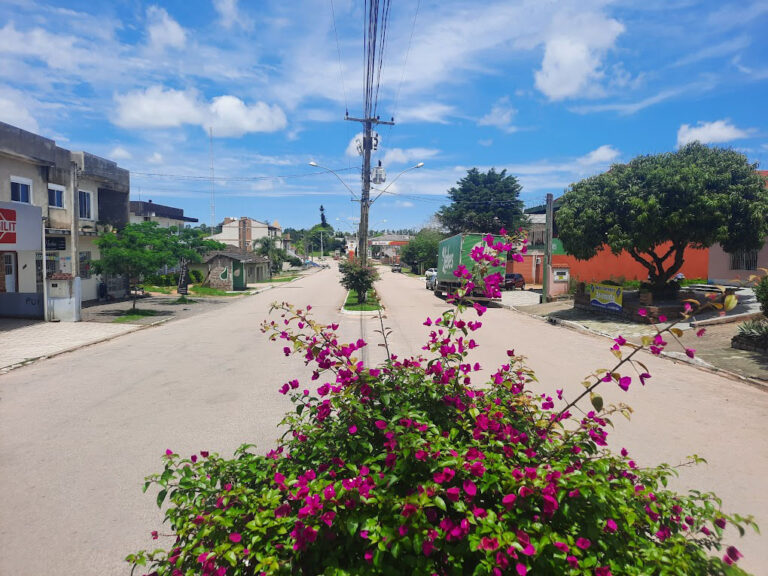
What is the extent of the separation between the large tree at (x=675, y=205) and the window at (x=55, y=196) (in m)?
21.2

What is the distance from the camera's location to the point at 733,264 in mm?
24109

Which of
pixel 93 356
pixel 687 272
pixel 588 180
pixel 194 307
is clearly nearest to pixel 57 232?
pixel 194 307

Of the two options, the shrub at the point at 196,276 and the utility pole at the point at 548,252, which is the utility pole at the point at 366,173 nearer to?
the utility pole at the point at 548,252

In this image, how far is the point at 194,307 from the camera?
25516 millimetres

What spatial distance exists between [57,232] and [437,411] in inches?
874

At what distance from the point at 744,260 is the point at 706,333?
40.7 ft

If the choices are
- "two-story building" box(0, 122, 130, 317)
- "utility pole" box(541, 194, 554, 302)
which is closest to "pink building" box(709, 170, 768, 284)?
"utility pole" box(541, 194, 554, 302)

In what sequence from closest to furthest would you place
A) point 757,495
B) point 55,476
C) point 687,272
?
point 757,495 < point 55,476 < point 687,272

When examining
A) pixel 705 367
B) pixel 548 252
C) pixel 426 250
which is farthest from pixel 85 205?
pixel 426 250

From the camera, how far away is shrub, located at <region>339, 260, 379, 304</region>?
2536cm

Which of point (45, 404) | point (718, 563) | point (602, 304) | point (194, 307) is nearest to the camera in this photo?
point (718, 563)

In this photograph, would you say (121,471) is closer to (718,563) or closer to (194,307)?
(718,563)

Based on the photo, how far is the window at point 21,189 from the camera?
18766mm

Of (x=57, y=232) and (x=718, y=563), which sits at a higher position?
(x=57, y=232)
